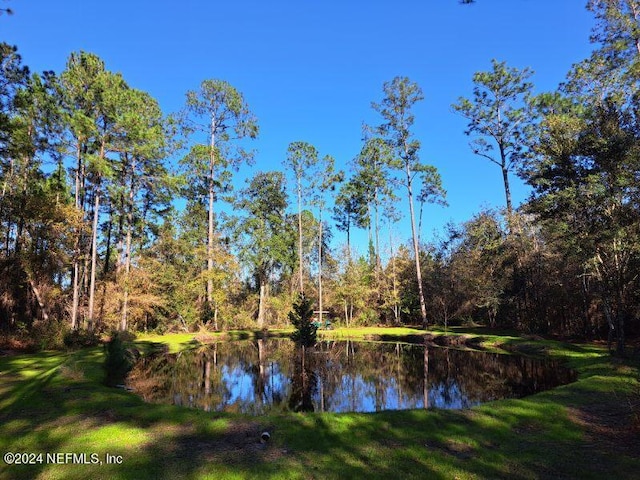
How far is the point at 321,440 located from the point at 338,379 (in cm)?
655

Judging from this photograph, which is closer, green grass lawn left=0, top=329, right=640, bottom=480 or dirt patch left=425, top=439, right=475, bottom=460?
green grass lawn left=0, top=329, right=640, bottom=480

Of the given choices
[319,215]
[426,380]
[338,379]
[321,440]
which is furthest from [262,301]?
[321,440]

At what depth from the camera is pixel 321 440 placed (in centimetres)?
587

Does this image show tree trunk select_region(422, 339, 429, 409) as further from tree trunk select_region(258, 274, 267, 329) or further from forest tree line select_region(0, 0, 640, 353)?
tree trunk select_region(258, 274, 267, 329)

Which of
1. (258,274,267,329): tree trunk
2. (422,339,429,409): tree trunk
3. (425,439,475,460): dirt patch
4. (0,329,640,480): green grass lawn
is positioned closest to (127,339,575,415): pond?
(422,339,429,409): tree trunk

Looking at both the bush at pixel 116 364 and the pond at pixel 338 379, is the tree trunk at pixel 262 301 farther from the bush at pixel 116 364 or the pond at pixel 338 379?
the bush at pixel 116 364

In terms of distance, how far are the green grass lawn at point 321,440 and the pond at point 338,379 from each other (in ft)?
5.93

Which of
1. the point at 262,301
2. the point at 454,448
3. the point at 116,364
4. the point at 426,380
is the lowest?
the point at 426,380

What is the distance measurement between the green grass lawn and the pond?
1.81 metres

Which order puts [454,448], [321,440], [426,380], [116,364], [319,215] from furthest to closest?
1. [319,215]
2. [426,380]
3. [116,364]
4. [321,440]
5. [454,448]

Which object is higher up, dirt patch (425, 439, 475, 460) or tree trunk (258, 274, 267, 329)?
tree trunk (258, 274, 267, 329)

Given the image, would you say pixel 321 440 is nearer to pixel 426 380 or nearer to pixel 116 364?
pixel 426 380

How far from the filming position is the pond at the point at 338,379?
943 cm

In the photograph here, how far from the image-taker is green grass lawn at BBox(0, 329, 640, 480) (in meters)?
4.70
